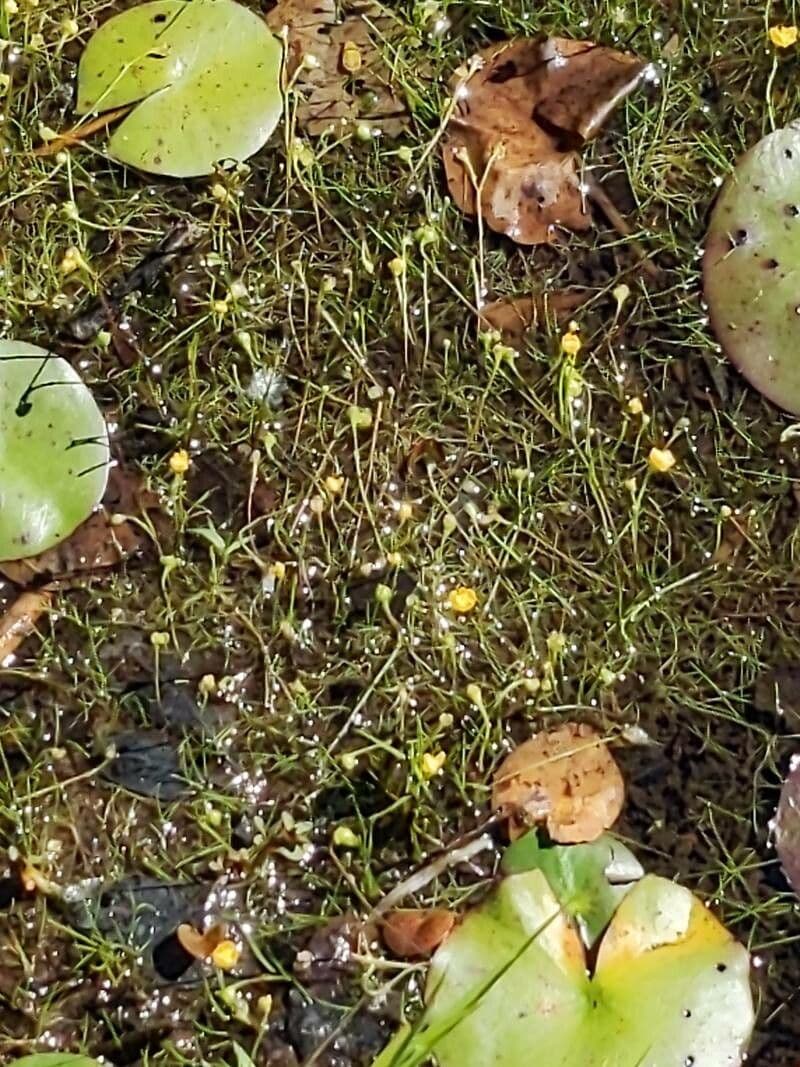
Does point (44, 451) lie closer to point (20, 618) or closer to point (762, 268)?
point (20, 618)

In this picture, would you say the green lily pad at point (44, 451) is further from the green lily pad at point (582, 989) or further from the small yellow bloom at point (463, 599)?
the green lily pad at point (582, 989)

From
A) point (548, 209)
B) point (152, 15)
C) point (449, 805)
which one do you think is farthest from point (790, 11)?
point (449, 805)

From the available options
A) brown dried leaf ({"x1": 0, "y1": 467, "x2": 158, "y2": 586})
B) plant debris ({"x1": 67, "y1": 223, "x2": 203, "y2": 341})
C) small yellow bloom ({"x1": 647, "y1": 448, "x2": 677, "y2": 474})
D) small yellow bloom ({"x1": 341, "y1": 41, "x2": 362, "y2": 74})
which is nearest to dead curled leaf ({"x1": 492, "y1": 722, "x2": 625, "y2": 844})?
small yellow bloom ({"x1": 647, "y1": 448, "x2": 677, "y2": 474})

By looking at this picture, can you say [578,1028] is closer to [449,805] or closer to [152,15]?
[449,805]

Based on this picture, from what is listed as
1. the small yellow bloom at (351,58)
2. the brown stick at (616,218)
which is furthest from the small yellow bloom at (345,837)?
the small yellow bloom at (351,58)

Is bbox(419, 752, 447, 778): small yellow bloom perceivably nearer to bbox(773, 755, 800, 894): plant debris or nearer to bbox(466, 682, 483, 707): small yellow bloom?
bbox(466, 682, 483, 707): small yellow bloom

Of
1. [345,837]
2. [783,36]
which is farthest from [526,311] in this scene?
[345,837]

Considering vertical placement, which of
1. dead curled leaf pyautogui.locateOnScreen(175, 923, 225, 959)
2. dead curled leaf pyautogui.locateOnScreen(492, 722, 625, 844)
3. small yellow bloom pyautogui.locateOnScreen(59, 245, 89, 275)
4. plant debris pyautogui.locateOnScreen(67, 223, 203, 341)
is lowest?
dead curled leaf pyautogui.locateOnScreen(492, 722, 625, 844)
